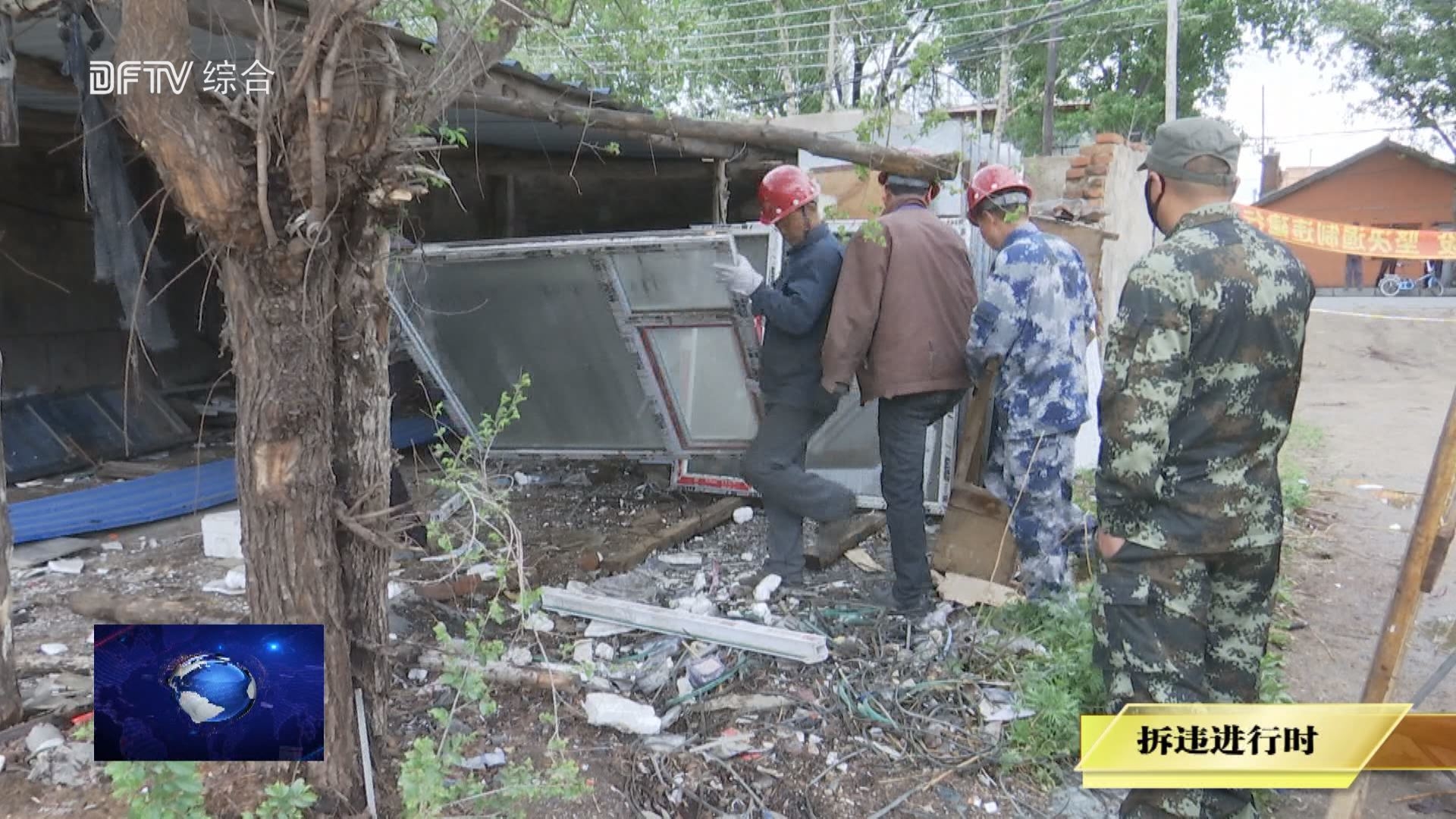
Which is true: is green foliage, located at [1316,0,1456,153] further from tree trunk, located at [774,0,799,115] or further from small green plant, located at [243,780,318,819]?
small green plant, located at [243,780,318,819]

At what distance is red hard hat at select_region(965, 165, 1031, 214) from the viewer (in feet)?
13.1

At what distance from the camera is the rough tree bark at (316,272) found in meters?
1.99

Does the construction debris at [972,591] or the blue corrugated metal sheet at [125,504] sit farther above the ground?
the construction debris at [972,591]

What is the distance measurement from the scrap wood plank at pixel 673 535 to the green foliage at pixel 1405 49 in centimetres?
2496

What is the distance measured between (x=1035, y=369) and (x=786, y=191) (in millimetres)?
1303

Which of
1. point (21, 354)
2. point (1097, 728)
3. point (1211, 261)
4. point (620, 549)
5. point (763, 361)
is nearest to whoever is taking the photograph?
point (1211, 261)

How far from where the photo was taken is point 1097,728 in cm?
276

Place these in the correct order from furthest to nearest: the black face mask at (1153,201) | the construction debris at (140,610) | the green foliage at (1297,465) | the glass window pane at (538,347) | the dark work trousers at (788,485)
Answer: the green foliage at (1297,465) < the glass window pane at (538,347) < the dark work trousers at (788,485) < the construction debris at (140,610) < the black face mask at (1153,201)

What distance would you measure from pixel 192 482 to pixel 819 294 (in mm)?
4746

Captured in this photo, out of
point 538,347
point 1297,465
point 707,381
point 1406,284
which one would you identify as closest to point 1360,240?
point 1297,465

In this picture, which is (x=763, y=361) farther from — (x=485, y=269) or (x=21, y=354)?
(x=21, y=354)

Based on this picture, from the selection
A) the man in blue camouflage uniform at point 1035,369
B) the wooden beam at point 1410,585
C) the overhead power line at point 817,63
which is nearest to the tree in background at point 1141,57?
the overhead power line at point 817,63

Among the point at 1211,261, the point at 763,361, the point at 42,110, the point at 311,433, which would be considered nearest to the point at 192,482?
the point at 42,110

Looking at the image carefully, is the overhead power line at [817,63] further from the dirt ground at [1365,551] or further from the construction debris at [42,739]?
the construction debris at [42,739]
